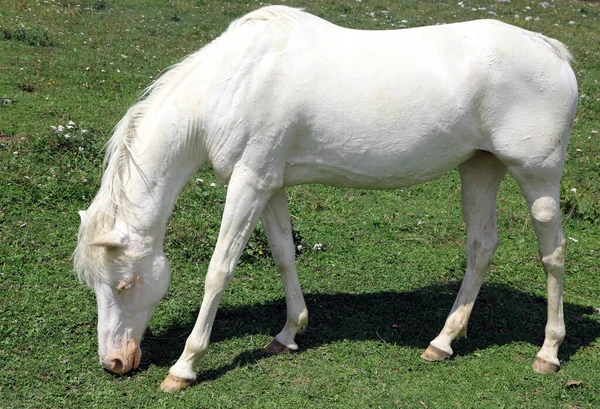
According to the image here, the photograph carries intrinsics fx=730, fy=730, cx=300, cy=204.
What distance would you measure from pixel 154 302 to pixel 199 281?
52.8 inches

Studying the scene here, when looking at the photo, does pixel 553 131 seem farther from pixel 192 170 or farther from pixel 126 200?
pixel 126 200

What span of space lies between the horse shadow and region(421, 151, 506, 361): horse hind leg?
0.73 ft

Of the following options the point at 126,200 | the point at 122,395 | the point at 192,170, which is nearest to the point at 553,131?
the point at 192,170

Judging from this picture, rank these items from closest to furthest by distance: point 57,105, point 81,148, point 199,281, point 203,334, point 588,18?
point 203,334
point 199,281
point 81,148
point 57,105
point 588,18

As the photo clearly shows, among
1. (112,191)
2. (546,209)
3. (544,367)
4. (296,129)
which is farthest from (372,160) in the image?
(544,367)

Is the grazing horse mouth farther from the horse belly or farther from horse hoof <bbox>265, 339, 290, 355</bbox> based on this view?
the horse belly

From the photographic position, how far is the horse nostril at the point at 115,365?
461 cm

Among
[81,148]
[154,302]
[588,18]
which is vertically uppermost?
[154,302]

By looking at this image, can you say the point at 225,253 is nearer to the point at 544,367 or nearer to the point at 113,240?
the point at 113,240

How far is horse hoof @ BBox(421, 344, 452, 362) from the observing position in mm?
5227

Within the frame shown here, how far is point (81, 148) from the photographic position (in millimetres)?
7824

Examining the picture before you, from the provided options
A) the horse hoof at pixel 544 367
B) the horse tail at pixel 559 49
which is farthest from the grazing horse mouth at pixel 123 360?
the horse tail at pixel 559 49

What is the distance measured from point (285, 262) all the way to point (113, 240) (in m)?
1.34

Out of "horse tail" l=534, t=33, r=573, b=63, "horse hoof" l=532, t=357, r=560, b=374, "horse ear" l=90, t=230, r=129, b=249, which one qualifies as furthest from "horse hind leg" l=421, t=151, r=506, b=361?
"horse ear" l=90, t=230, r=129, b=249
